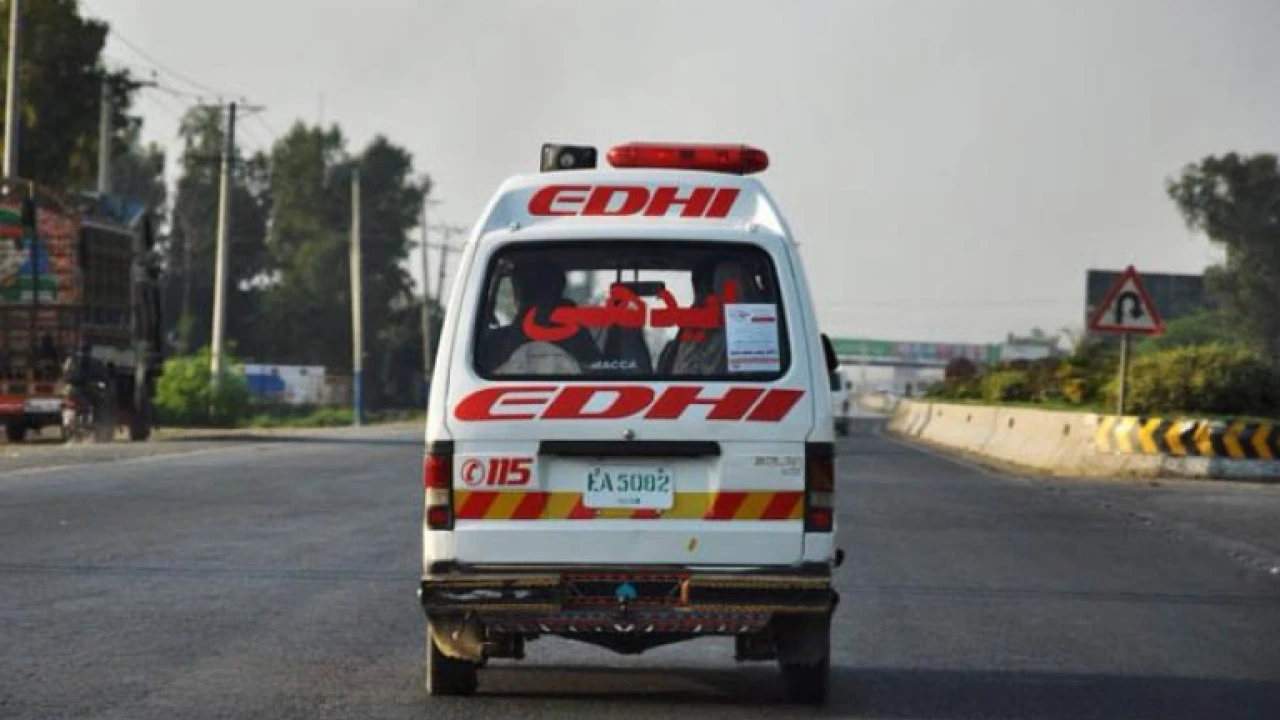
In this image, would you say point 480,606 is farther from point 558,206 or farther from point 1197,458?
point 1197,458

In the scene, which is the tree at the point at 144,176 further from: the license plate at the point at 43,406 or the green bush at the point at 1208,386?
the green bush at the point at 1208,386

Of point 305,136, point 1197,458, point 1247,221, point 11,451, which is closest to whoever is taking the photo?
point 1197,458

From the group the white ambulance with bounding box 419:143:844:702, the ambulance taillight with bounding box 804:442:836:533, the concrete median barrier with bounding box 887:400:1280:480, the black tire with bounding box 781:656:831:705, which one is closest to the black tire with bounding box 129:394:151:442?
the concrete median barrier with bounding box 887:400:1280:480

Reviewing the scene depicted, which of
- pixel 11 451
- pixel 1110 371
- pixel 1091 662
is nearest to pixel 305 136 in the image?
pixel 1110 371

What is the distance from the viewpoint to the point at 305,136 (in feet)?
422

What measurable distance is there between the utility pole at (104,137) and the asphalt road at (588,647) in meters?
44.9

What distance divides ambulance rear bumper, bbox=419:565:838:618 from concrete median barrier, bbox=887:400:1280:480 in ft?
76.0

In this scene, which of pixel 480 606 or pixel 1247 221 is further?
pixel 1247 221

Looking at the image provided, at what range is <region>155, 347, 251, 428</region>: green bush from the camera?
60.4 meters

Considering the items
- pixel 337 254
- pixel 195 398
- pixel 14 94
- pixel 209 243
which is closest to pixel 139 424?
pixel 14 94

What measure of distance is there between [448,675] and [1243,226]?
290ft

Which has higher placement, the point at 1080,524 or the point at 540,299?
the point at 540,299

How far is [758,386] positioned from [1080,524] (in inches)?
537

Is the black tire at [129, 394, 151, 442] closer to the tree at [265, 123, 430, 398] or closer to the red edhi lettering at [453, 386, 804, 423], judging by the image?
the red edhi lettering at [453, 386, 804, 423]
